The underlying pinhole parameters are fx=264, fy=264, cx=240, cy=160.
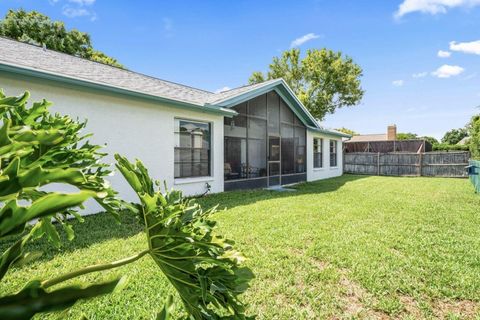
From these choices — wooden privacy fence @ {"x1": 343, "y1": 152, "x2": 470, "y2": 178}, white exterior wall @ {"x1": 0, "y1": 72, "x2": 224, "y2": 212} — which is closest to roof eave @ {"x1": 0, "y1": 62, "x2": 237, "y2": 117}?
white exterior wall @ {"x1": 0, "y1": 72, "x2": 224, "y2": 212}

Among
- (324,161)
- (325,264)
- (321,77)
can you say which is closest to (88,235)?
(325,264)

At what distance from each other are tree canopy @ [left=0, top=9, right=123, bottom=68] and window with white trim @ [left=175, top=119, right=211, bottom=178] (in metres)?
15.6

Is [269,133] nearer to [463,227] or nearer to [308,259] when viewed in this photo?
[463,227]

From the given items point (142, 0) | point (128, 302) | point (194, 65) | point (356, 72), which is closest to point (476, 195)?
point (128, 302)

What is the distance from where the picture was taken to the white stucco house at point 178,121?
6312 millimetres

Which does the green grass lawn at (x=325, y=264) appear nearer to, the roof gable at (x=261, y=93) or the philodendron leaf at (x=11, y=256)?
the philodendron leaf at (x=11, y=256)

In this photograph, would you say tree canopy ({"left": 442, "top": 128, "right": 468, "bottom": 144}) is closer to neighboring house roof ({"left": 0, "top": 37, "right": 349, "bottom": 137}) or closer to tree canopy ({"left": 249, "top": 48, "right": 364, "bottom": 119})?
tree canopy ({"left": 249, "top": 48, "right": 364, "bottom": 119})

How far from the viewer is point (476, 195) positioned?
10.3 m

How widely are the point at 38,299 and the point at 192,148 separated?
8.97m

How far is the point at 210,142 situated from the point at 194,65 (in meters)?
12.4

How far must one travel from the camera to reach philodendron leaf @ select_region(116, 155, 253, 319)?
1028 mm

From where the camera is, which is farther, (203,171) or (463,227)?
(203,171)

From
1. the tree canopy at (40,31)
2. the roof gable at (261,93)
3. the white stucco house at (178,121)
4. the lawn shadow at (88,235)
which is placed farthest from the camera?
the tree canopy at (40,31)

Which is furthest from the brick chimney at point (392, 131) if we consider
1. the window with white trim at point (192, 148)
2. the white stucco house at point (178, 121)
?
the window with white trim at point (192, 148)
